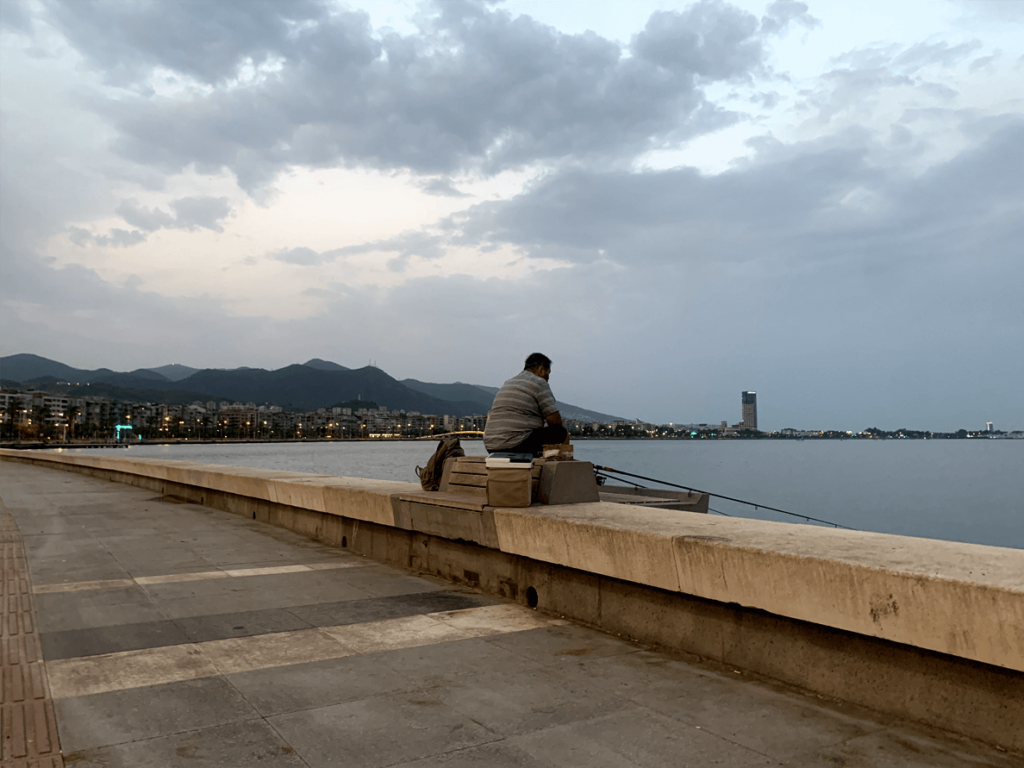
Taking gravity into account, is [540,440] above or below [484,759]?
above

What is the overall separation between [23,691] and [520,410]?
4.75 m

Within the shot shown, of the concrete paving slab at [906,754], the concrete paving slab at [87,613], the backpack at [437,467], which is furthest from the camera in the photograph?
the backpack at [437,467]

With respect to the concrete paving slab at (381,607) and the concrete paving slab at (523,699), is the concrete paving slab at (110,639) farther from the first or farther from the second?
the concrete paving slab at (523,699)

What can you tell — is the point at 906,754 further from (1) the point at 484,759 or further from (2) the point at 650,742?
(1) the point at 484,759

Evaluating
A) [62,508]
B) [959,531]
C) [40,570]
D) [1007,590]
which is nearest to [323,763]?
[1007,590]

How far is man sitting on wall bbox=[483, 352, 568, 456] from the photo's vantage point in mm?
7711

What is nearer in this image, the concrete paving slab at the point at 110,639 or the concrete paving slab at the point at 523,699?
the concrete paving slab at the point at 523,699

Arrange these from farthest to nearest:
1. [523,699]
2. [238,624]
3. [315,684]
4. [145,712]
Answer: [238,624] < [315,684] < [523,699] < [145,712]

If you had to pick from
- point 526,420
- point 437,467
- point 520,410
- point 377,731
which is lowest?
point 377,731

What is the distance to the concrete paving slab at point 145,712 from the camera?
3.59 m

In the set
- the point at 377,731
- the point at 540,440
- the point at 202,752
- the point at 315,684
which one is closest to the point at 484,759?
the point at 377,731

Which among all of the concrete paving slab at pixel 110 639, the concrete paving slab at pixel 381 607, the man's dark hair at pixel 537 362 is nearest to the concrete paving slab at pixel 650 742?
the concrete paving slab at pixel 381 607

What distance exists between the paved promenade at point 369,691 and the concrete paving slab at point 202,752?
1 centimetres

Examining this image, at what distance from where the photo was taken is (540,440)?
7.79 m
